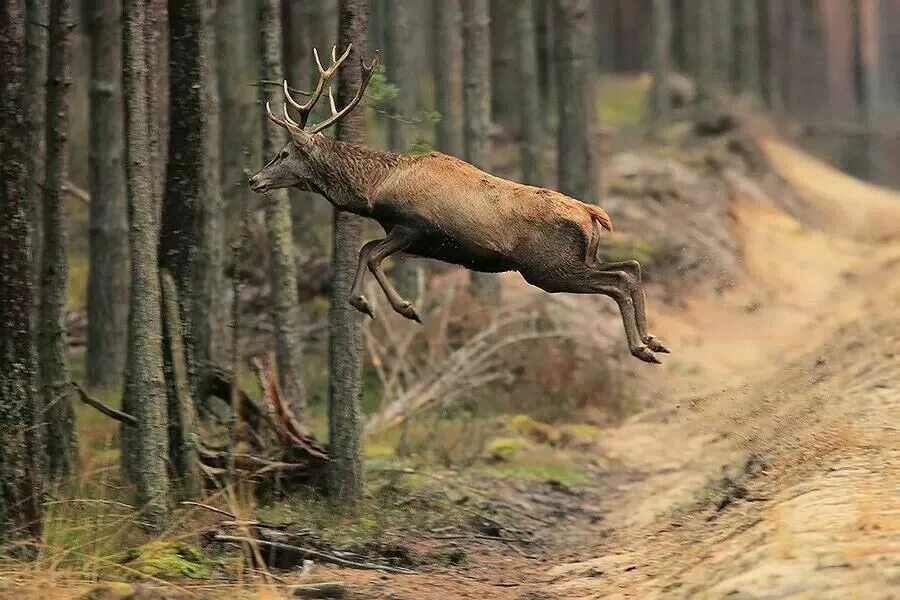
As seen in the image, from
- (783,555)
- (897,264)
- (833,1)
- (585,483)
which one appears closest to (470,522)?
(585,483)

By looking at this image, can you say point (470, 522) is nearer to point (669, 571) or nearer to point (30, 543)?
point (669, 571)

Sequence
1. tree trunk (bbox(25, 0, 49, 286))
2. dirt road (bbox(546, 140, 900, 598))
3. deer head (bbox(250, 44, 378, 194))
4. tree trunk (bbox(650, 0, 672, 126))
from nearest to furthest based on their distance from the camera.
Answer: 1. dirt road (bbox(546, 140, 900, 598))
2. deer head (bbox(250, 44, 378, 194))
3. tree trunk (bbox(25, 0, 49, 286))
4. tree trunk (bbox(650, 0, 672, 126))

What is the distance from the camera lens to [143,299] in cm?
939

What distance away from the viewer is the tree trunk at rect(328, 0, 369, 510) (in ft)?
34.9

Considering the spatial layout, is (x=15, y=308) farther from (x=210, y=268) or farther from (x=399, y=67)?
(x=399, y=67)

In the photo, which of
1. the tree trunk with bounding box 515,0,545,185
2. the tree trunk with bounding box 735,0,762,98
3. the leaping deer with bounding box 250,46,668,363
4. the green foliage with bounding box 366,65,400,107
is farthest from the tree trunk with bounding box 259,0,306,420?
the tree trunk with bounding box 735,0,762,98

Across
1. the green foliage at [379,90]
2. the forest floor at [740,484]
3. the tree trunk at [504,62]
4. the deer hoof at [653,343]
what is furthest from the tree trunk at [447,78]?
the deer hoof at [653,343]

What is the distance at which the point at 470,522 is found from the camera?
36.6 ft

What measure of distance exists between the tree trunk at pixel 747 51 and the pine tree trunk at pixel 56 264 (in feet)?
98.4

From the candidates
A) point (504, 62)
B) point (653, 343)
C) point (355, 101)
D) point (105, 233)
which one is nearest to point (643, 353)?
point (653, 343)

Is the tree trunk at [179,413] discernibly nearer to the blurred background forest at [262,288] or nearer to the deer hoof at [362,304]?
A: the blurred background forest at [262,288]

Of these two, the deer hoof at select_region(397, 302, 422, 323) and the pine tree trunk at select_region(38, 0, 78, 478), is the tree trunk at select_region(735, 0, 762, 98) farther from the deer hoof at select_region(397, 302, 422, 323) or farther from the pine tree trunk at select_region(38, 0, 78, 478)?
the deer hoof at select_region(397, 302, 422, 323)

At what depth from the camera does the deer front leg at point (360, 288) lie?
354 inches

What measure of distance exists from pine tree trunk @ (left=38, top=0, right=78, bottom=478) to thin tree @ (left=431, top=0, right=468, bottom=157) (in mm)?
7093
